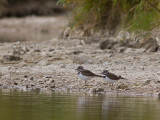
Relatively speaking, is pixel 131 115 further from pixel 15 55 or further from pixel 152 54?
pixel 15 55

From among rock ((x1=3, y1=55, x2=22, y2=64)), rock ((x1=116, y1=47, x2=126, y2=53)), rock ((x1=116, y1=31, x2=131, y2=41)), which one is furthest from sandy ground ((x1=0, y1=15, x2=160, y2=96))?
rock ((x1=116, y1=31, x2=131, y2=41))

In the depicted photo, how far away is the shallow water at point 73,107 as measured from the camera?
8.09m

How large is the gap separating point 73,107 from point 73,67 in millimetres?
5513

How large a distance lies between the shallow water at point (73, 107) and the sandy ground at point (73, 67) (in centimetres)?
92

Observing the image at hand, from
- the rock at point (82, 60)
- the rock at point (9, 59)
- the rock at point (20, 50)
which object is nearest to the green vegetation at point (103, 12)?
the rock at point (20, 50)

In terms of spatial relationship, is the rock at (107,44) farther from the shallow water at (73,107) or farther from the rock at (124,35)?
the shallow water at (73,107)

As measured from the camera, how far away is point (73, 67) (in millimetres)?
14547

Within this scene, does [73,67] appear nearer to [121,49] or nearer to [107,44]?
[121,49]

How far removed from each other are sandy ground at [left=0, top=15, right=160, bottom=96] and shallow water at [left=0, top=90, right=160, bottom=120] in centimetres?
92

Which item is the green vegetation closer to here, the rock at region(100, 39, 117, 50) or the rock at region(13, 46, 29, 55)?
the rock at region(100, 39, 117, 50)

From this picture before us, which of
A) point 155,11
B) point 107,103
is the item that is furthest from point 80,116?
point 155,11

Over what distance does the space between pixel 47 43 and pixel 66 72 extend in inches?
294

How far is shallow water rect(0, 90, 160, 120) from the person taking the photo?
26.5 ft

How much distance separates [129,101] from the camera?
9.78 metres
